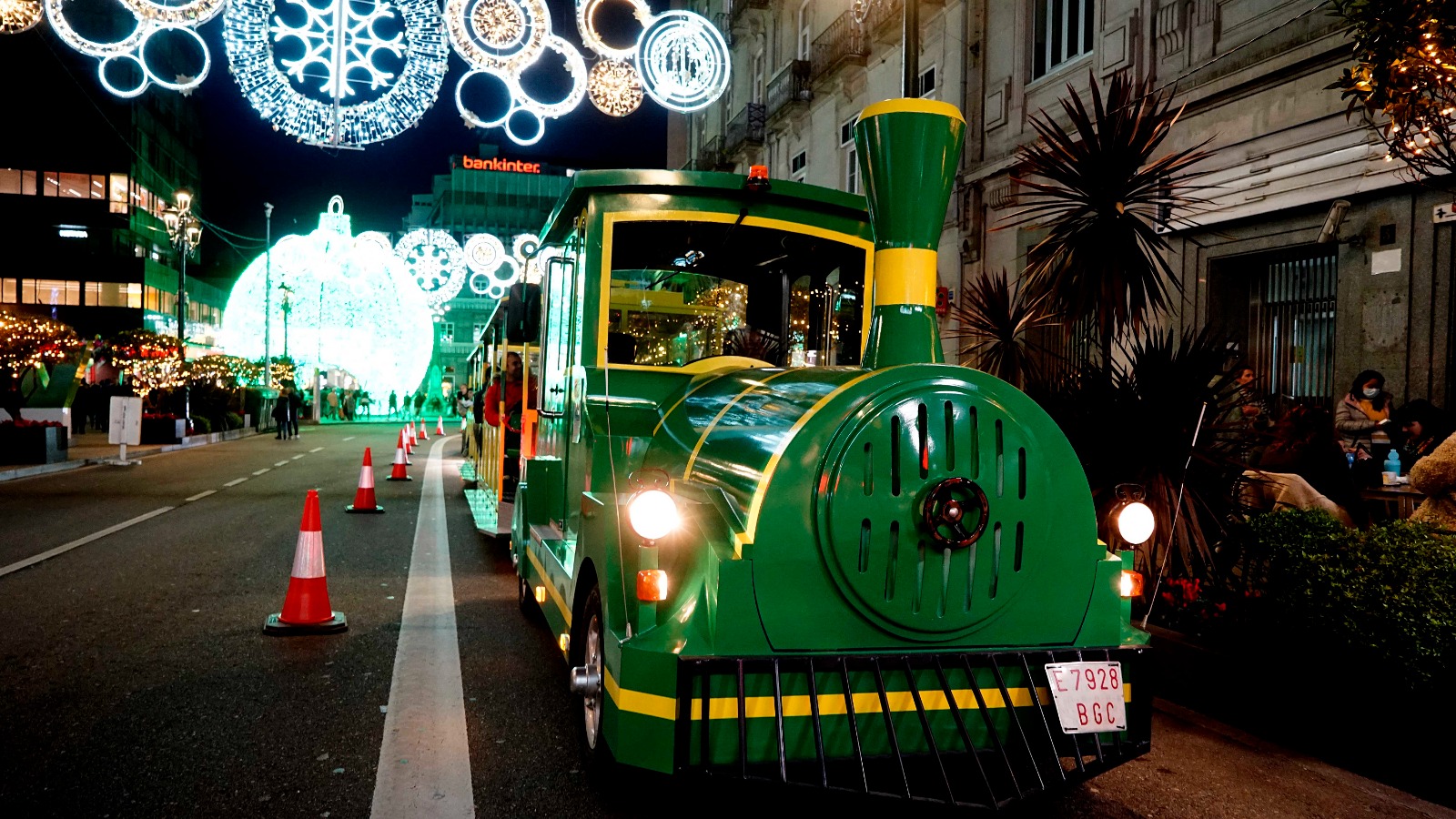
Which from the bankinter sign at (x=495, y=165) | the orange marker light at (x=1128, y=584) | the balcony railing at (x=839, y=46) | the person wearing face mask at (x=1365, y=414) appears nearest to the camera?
the orange marker light at (x=1128, y=584)

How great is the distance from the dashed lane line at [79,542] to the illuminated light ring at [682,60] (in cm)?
758

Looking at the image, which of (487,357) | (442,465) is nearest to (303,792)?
(487,357)

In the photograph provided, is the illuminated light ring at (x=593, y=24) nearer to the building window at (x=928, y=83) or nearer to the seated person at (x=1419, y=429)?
the building window at (x=928, y=83)

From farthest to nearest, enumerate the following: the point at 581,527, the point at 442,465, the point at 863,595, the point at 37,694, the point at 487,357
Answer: the point at 442,465
the point at 487,357
the point at 37,694
the point at 581,527
the point at 863,595

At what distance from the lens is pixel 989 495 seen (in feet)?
10.9

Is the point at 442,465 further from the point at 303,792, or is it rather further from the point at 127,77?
the point at 303,792

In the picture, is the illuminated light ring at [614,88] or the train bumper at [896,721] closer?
the train bumper at [896,721]

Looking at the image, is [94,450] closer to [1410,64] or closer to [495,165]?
[1410,64]

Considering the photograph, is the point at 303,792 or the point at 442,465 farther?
the point at 442,465

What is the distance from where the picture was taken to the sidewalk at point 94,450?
17.4 m

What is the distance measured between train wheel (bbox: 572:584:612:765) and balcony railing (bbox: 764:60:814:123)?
68.6ft

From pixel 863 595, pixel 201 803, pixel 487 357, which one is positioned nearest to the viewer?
pixel 863 595

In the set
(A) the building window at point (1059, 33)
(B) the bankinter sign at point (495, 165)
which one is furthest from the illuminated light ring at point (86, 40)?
(B) the bankinter sign at point (495, 165)

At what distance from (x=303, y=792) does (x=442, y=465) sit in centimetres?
1803
